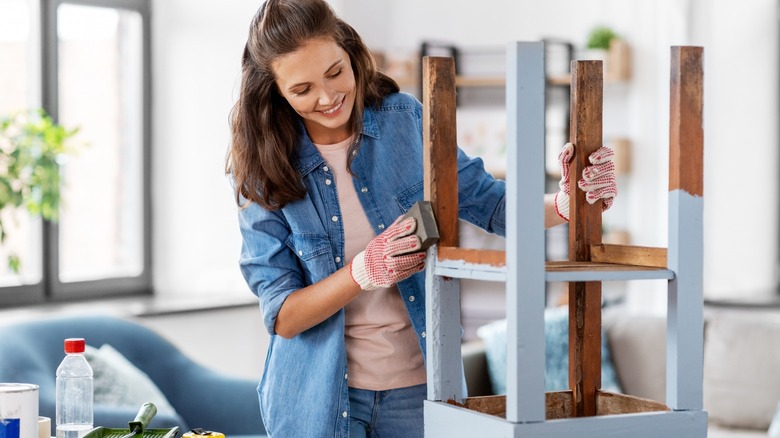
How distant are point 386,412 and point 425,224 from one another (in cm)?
45

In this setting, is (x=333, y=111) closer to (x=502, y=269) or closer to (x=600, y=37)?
(x=502, y=269)

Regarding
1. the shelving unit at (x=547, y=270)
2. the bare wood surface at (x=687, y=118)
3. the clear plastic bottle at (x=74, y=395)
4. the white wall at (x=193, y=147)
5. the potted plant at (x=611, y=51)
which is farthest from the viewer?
the potted plant at (x=611, y=51)

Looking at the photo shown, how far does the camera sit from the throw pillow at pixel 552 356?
3645mm

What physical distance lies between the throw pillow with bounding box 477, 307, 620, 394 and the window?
1.55 metres

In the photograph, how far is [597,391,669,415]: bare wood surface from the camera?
57.4 inches

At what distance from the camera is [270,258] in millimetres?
1795

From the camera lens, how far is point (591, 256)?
157 cm

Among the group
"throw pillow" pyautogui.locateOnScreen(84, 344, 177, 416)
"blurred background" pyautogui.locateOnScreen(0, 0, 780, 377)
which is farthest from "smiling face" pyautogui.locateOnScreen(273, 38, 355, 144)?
"blurred background" pyautogui.locateOnScreen(0, 0, 780, 377)

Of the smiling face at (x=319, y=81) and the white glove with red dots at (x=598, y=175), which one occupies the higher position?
the smiling face at (x=319, y=81)

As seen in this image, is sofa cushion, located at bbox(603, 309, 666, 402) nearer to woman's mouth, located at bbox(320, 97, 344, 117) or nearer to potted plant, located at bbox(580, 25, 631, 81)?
potted plant, located at bbox(580, 25, 631, 81)

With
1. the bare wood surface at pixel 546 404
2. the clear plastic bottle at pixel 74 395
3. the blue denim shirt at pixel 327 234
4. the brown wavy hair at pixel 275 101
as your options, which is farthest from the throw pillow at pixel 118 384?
the bare wood surface at pixel 546 404

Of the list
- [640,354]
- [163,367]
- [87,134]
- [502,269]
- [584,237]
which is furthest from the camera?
[87,134]

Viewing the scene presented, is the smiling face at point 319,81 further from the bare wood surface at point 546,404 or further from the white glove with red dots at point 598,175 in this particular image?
the bare wood surface at point 546,404

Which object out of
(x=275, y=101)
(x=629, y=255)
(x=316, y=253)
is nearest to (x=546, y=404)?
(x=629, y=255)
